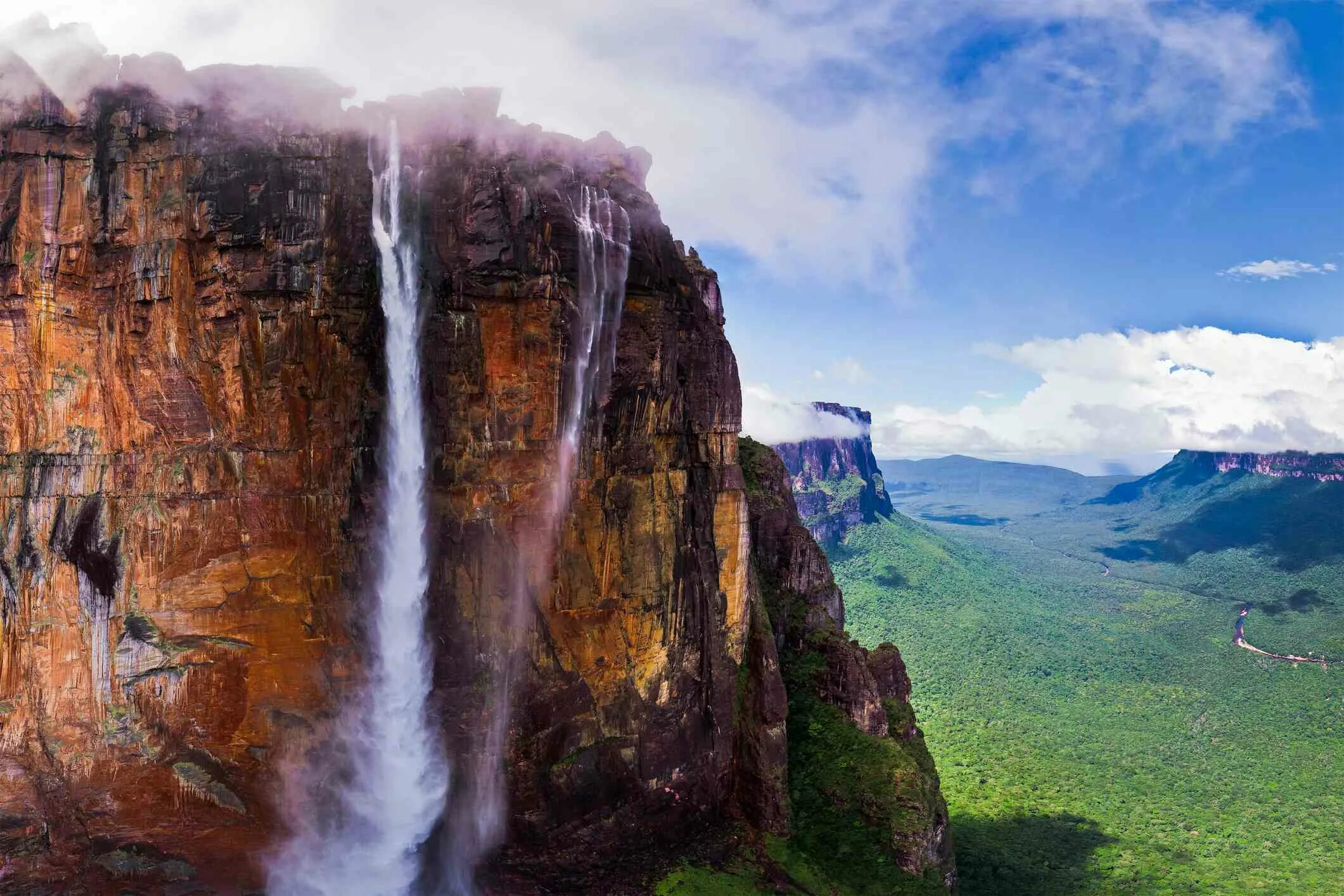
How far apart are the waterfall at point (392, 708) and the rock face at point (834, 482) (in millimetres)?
88114

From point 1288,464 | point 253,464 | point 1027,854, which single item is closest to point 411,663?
point 253,464

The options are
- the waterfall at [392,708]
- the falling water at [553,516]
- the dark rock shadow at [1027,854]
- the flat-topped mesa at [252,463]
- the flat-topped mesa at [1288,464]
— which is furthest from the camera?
the flat-topped mesa at [1288,464]

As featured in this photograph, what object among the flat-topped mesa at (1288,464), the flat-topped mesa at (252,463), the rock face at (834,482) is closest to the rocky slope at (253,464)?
the flat-topped mesa at (252,463)

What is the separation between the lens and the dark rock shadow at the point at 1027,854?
131 feet

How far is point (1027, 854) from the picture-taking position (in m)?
43.6

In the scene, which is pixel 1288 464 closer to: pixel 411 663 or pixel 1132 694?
pixel 1132 694

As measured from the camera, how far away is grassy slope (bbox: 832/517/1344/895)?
44.6 meters

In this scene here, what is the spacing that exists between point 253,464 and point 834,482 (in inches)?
4026

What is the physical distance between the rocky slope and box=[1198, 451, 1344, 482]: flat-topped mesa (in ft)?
458

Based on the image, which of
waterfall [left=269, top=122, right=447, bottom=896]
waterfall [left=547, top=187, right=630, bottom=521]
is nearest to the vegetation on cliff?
waterfall [left=269, top=122, right=447, bottom=896]

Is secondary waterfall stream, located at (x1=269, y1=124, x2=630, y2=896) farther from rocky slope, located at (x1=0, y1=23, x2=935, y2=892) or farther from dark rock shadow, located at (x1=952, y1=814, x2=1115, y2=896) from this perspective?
dark rock shadow, located at (x1=952, y1=814, x2=1115, y2=896)

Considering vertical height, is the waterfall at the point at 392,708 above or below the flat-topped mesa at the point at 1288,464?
below

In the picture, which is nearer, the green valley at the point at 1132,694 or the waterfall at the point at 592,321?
the waterfall at the point at 592,321

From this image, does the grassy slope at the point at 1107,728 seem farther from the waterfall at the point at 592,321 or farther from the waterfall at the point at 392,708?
the waterfall at the point at 592,321
